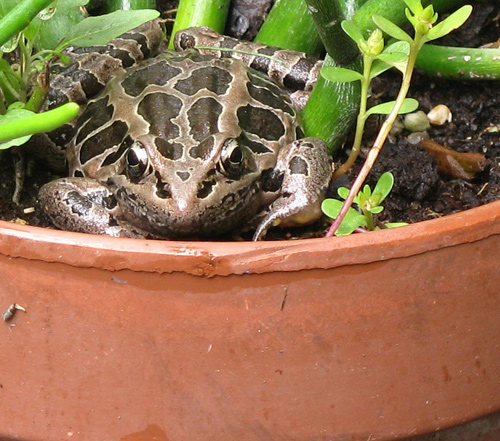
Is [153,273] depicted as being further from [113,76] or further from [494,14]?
[494,14]

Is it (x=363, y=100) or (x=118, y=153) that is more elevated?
(x=363, y=100)

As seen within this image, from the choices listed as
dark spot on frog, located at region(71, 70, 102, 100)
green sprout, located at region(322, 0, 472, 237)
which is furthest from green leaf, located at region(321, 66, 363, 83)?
dark spot on frog, located at region(71, 70, 102, 100)

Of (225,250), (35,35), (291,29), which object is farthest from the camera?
(291,29)

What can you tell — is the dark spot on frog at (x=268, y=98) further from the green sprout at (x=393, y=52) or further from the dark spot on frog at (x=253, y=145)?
the green sprout at (x=393, y=52)

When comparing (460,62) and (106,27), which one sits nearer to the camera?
(106,27)

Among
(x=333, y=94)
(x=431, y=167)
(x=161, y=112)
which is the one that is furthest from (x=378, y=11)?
(x=161, y=112)

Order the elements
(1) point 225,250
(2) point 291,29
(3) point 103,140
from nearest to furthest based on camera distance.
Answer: (1) point 225,250 < (3) point 103,140 < (2) point 291,29

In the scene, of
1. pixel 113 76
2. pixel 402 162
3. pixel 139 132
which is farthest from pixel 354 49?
pixel 113 76

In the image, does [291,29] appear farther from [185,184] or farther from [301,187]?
[185,184]

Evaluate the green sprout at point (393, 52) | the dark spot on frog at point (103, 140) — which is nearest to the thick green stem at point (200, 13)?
the dark spot on frog at point (103, 140)
